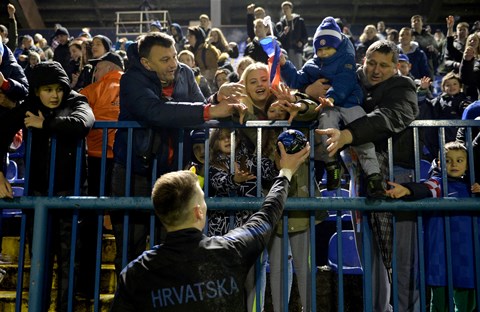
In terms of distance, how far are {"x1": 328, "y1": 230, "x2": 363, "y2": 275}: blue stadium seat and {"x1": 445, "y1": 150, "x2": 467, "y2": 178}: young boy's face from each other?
115 cm

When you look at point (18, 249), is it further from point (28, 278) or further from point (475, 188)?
point (475, 188)

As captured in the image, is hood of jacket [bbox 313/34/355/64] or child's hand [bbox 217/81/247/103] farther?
hood of jacket [bbox 313/34/355/64]

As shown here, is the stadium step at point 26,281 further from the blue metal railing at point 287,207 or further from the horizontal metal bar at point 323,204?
the horizontal metal bar at point 323,204

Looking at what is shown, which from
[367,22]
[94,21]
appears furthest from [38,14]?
[367,22]

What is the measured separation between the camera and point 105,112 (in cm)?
475

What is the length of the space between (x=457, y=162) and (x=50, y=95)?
293 centimetres

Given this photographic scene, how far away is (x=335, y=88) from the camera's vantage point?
3818mm

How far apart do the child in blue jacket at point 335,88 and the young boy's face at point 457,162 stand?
0.72m

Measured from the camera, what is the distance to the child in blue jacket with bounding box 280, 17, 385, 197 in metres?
3.45

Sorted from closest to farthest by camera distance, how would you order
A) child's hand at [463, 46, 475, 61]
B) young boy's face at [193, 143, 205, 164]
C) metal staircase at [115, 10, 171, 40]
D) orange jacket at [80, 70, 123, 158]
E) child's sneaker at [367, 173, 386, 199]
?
child's sneaker at [367, 173, 386, 199], young boy's face at [193, 143, 205, 164], orange jacket at [80, 70, 123, 158], child's hand at [463, 46, 475, 61], metal staircase at [115, 10, 171, 40]

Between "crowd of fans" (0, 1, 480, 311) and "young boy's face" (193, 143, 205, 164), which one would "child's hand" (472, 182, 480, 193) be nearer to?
"crowd of fans" (0, 1, 480, 311)

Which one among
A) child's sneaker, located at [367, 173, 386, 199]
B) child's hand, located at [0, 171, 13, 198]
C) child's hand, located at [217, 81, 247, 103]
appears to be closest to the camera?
child's sneaker, located at [367, 173, 386, 199]

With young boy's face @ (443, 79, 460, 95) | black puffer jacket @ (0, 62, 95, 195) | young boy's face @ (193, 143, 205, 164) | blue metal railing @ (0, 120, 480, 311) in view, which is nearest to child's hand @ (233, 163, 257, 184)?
blue metal railing @ (0, 120, 480, 311)

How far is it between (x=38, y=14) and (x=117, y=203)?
77.0ft
